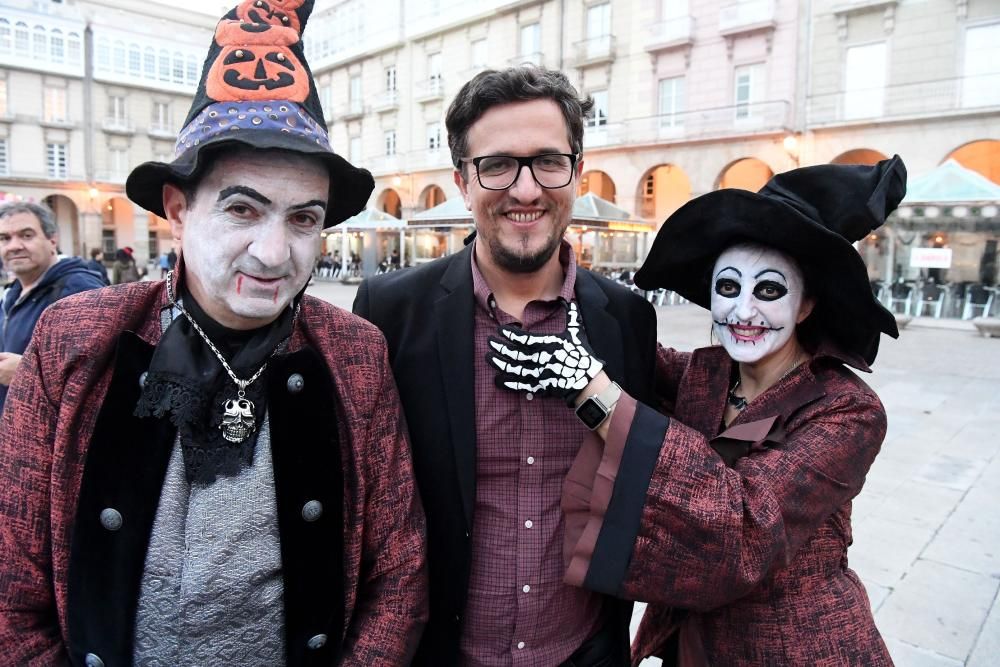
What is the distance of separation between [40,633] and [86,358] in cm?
52

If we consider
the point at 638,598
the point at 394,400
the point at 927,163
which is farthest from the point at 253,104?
the point at 927,163

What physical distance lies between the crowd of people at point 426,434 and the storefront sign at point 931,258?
14.6m

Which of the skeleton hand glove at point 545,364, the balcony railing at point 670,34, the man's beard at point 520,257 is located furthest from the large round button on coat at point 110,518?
the balcony railing at point 670,34

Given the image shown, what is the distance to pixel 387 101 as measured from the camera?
27953 mm

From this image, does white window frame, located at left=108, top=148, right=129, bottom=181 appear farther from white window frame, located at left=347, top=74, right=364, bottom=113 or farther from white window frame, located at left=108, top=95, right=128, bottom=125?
white window frame, located at left=347, top=74, right=364, bottom=113

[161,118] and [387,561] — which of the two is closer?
[387,561]

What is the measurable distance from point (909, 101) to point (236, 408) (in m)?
18.9

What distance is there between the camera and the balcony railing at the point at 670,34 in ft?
61.5

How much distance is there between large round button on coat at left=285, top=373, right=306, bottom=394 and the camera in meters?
1.30

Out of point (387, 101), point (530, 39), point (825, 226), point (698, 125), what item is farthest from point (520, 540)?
point (387, 101)

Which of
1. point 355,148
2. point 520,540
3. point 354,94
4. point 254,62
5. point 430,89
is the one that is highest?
point 354,94

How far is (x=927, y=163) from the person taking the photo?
15.8m

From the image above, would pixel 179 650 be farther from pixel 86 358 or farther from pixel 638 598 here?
pixel 638 598

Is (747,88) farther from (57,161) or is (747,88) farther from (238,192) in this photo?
(57,161)
